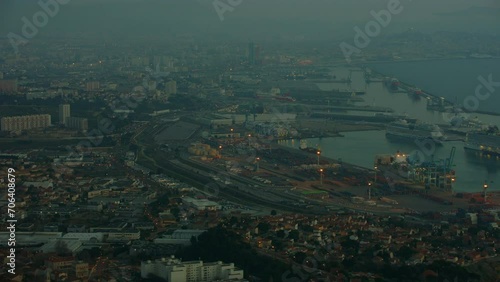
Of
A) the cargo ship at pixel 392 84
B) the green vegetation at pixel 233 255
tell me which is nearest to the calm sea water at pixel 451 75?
the cargo ship at pixel 392 84

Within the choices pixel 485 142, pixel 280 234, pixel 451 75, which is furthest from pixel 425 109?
pixel 280 234

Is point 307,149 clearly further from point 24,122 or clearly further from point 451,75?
point 451,75

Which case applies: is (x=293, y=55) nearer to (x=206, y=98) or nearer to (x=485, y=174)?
(x=206, y=98)

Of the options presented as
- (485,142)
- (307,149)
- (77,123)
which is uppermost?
(485,142)

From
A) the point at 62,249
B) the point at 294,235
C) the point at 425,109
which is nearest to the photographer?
the point at 62,249

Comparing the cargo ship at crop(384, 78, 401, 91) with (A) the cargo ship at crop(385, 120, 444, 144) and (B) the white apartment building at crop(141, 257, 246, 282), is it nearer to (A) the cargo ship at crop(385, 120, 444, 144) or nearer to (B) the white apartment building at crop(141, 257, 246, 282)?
(A) the cargo ship at crop(385, 120, 444, 144)
